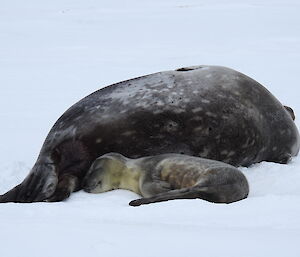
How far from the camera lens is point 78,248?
7.10ft

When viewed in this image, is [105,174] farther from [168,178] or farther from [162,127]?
[162,127]

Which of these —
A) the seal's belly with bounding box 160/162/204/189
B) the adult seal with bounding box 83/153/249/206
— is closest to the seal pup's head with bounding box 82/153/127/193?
the adult seal with bounding box 83/153/249/206

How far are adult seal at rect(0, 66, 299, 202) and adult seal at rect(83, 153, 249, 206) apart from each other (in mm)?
179

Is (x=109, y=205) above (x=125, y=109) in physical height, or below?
below

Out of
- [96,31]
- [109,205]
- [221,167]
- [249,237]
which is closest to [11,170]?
[109,205]

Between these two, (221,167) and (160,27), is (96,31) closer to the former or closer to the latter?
(160,27)

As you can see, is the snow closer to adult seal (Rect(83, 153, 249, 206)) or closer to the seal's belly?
adult seal (Rect(83, 153, 249, 206))

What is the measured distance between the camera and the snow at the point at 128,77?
89.3 inches

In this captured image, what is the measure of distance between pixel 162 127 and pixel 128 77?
11.3 feet

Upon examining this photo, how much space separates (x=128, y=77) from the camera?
7230 mm

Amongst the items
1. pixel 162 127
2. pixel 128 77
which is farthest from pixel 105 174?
pixel 128 77

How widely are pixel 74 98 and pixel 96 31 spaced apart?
5261 mm

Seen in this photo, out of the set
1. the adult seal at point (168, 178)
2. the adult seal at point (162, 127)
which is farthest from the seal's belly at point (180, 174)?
the adult seal at point (162, 127)

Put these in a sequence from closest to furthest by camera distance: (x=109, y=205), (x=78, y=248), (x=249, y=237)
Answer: (x=78, y=248) < (x=249, y=237) < (x=109, y=205)
